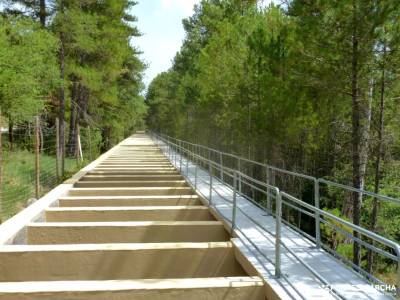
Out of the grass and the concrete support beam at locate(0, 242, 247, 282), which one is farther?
the grass

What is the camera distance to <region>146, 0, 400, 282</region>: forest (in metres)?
8.70

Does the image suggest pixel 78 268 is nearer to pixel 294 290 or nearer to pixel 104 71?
pixel 294 290

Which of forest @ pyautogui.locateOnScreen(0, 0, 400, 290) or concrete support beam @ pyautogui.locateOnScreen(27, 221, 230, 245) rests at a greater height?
forest @ pyautogui.locateOnScreen(0, 0, 400, 290)

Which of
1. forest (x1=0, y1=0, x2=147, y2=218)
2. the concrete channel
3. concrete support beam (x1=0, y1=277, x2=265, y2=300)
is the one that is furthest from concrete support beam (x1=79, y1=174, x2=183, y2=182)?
concrete support beam (x1=0, y1=277, x2=265, y2=300)

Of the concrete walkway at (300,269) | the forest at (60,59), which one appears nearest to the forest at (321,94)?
the concrete walkway at (300,269)

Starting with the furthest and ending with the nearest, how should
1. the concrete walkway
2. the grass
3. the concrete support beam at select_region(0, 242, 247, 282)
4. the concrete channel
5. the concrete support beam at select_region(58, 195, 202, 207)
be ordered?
the grass → the concrete support beam at select_region(58, 195, 202, 207) → the concrete support beam at select_region(0, 242, 247, 282) → the concrete channel → the concrete walkway

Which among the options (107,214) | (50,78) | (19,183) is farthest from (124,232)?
(50,78)

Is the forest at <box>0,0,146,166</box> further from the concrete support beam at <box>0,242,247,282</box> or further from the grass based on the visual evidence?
the concrete support beam at <box>0,242,247,282</box>

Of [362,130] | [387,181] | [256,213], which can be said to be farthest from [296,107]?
[387,181]

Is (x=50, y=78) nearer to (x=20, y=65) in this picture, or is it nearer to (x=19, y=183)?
(x=20, y=65)

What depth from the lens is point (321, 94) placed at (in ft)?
31.5

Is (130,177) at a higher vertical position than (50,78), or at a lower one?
lower

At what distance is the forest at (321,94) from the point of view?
870cm

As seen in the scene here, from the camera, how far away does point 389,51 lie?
27.9 feet
